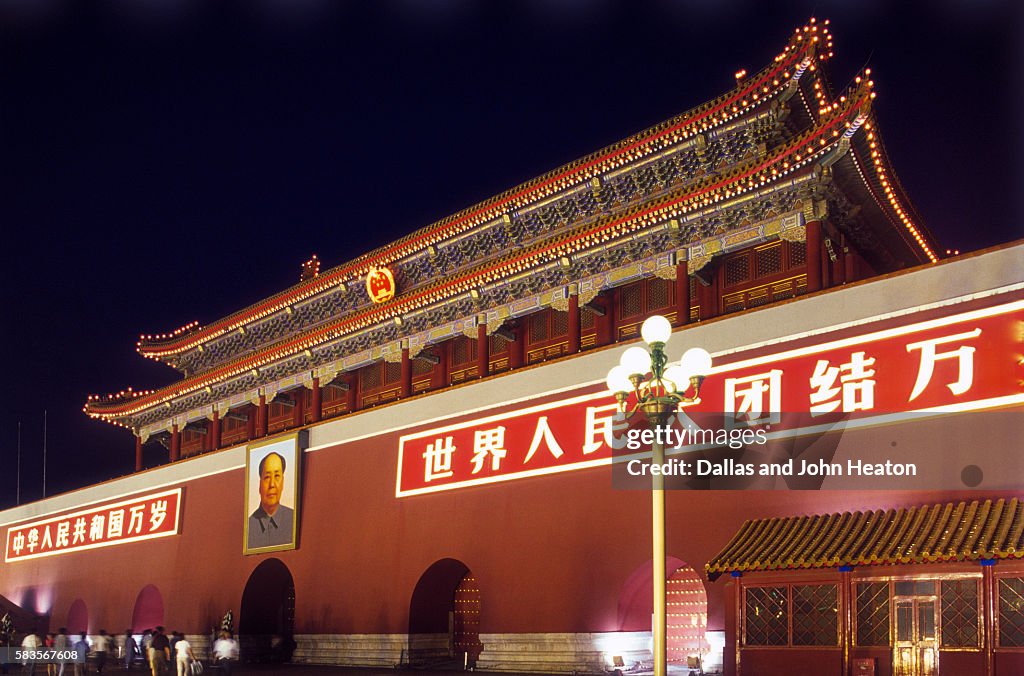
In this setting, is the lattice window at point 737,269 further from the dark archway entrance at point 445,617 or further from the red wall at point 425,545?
the dark archway entrance at point 445,617

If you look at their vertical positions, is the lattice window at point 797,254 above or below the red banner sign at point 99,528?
above

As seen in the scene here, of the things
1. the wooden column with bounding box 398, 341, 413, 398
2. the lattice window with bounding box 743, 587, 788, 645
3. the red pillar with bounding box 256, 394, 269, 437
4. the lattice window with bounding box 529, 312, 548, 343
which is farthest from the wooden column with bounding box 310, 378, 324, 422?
the lattice window with bounding box 743, 587, 788, 645

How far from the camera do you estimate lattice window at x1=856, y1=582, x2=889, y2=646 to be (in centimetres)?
960

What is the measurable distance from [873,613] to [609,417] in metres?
4.62

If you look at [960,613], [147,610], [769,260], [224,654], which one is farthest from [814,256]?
[147,610]

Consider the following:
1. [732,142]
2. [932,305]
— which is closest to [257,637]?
[732,142]

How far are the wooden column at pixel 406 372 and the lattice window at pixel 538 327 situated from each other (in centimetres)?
286

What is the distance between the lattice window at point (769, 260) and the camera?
1470cm

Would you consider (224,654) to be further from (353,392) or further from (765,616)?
(353,392)

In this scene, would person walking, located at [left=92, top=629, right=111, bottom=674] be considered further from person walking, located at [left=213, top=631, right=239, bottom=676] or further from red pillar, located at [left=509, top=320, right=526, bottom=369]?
red pillar, located at [left=509, top=320, right=526, bottom=369]

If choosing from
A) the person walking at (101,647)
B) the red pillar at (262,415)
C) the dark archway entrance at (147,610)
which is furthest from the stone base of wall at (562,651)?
the dark archway entrance at (147,610)

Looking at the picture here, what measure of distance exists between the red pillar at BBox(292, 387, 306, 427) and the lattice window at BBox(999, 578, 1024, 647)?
16931 millimetres

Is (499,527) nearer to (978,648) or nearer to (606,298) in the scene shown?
(606,298)

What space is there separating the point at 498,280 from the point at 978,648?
1008 cm
